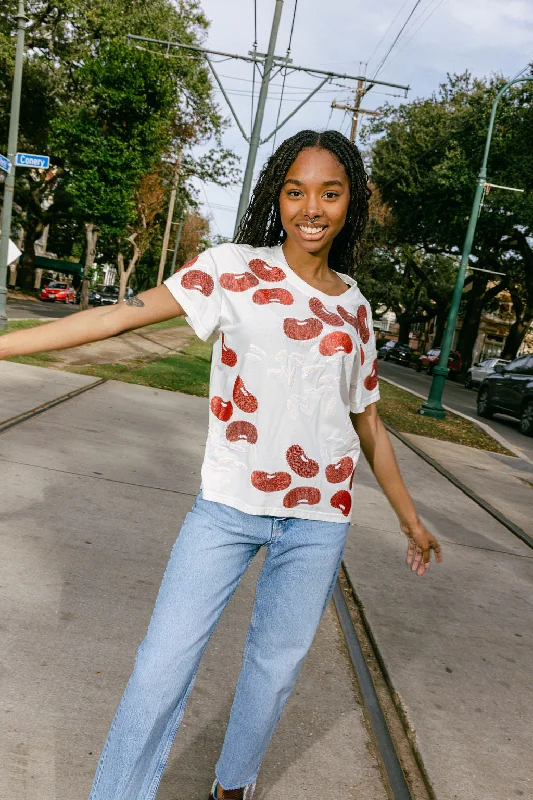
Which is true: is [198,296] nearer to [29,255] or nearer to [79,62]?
[79,62]

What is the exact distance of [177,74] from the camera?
31562mm

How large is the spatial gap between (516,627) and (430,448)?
6.59m

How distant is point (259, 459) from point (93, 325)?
1.60 ft

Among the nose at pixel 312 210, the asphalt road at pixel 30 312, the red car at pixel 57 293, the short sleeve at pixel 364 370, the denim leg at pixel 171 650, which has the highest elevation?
the nose at pixel 312 210

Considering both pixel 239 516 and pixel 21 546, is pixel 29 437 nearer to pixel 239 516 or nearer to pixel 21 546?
pixel 21 546

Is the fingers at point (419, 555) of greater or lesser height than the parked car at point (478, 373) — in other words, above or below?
above

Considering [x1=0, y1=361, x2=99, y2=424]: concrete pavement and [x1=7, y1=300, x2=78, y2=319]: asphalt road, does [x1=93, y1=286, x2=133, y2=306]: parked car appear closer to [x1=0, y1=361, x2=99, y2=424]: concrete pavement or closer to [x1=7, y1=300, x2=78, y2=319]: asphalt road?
[x1=7, y1=300, x2=78, y2=319]: asphalt road

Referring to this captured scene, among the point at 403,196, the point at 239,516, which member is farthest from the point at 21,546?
the point at 403,196

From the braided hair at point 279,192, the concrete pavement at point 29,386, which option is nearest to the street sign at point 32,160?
the concrete pavement at point 29,386

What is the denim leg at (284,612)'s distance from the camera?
1884 mm

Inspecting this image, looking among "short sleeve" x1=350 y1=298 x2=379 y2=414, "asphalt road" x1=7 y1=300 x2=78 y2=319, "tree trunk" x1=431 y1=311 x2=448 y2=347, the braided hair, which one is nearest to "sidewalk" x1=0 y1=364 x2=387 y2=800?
"short sleeve" x1=350 y1=298 x2=379 y2=414

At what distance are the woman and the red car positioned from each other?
140 feet

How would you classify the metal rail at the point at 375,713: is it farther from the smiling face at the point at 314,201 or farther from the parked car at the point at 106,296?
the parked car at the point at 106,296

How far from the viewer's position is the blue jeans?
1738 mm
